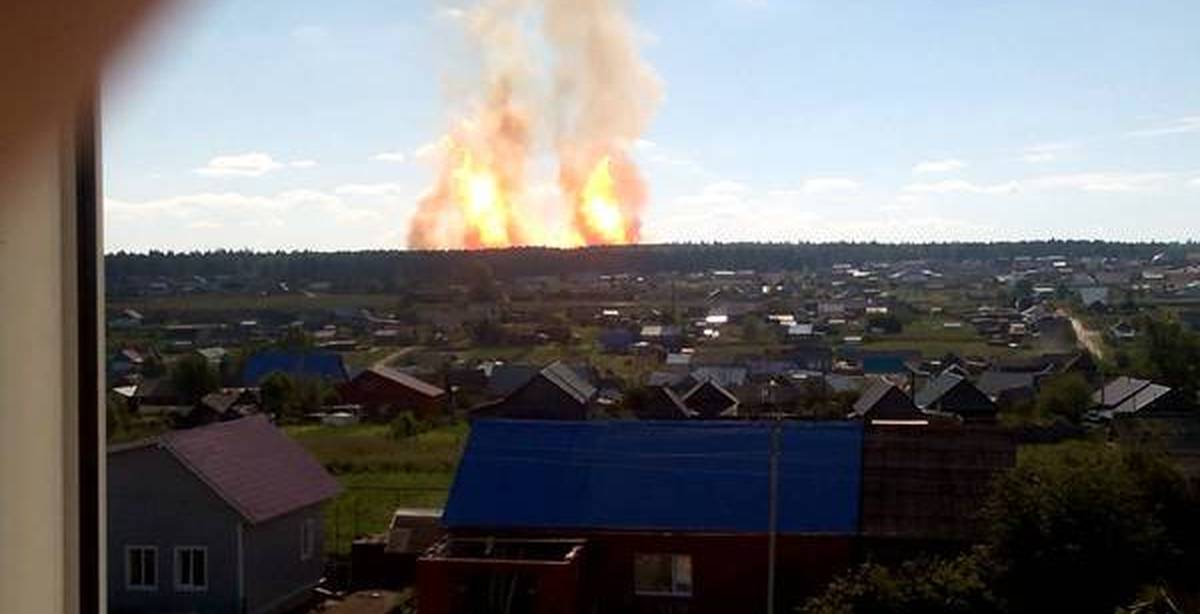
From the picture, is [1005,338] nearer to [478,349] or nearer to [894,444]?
[478,349]

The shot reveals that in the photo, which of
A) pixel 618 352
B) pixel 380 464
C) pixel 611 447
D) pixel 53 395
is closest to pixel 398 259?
pixel 618 352

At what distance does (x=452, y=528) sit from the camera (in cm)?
509

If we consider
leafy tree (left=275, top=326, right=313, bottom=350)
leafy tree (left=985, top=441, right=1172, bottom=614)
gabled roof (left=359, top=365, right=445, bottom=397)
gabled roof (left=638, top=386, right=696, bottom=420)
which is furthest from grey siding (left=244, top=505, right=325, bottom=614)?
leafy tree (left=275, top=326, right=313, bottom=350)

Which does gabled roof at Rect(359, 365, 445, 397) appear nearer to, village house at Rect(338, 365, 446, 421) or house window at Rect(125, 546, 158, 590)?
village house at Rect(338, 365, 446, 421)

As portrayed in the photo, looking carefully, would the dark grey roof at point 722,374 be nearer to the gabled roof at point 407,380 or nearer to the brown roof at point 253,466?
the gabled roof at point 407,380

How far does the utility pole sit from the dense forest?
2.33 meters

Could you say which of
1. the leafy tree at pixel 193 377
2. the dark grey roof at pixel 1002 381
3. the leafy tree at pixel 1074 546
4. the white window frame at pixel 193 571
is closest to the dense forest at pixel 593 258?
the leafy tree at pixel 193 377

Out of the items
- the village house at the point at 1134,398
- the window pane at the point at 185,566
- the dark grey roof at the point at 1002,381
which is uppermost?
the village house at the point at 1134,398

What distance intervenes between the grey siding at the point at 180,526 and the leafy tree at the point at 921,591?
199 cm

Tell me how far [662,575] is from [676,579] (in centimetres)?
6

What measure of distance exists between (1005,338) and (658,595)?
39.6ft

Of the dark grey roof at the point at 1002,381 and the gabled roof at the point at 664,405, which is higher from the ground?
the dark grey roof at the point at 1002,381

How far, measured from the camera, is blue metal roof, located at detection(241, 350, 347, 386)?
7.76m

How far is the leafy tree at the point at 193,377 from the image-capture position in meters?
6.85
